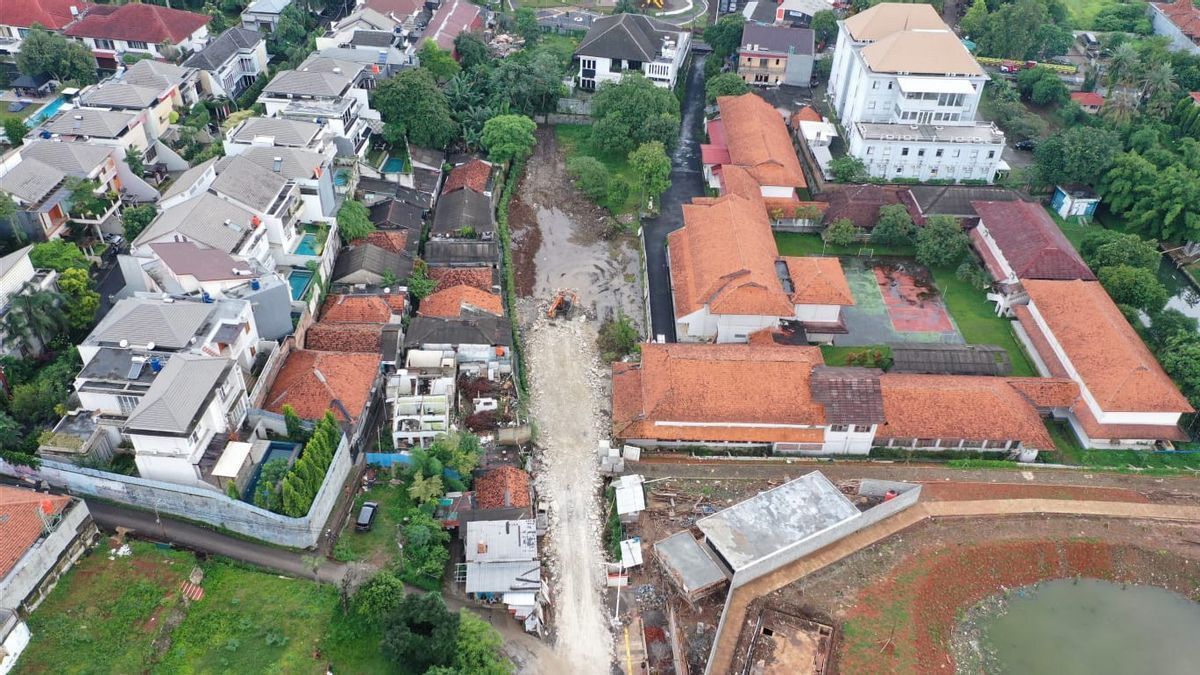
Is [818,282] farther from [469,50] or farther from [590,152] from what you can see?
[469,50]

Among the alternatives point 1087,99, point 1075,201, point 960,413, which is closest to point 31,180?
point 960,413

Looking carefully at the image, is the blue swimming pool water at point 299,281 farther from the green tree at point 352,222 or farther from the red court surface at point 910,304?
the red court surface at point 910,304

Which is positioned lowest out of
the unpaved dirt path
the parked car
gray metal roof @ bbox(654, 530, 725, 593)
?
the unpaved dirt path

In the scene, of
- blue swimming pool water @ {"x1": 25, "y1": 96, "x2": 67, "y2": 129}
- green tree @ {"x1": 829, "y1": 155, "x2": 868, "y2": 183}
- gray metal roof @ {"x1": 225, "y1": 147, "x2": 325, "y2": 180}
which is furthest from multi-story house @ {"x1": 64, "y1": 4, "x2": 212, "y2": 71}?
green tree @ {"x1": 829, "y1": 155, "x2": 868, "y2": 183}

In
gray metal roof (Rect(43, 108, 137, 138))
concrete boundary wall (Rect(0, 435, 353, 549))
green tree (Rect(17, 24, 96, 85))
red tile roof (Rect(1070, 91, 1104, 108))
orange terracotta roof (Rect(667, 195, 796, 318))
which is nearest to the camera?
concrete boundary wall (Rect(0, 435, 353, 549))

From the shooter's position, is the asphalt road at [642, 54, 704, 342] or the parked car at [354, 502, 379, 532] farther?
the asphalt road at [642, 54, 704, 342]

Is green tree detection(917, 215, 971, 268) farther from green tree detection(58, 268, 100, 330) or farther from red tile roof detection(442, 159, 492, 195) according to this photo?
green tree detection(58, 268, 100, 330)

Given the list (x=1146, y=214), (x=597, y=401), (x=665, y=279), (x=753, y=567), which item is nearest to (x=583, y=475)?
(x=597, y=401)
